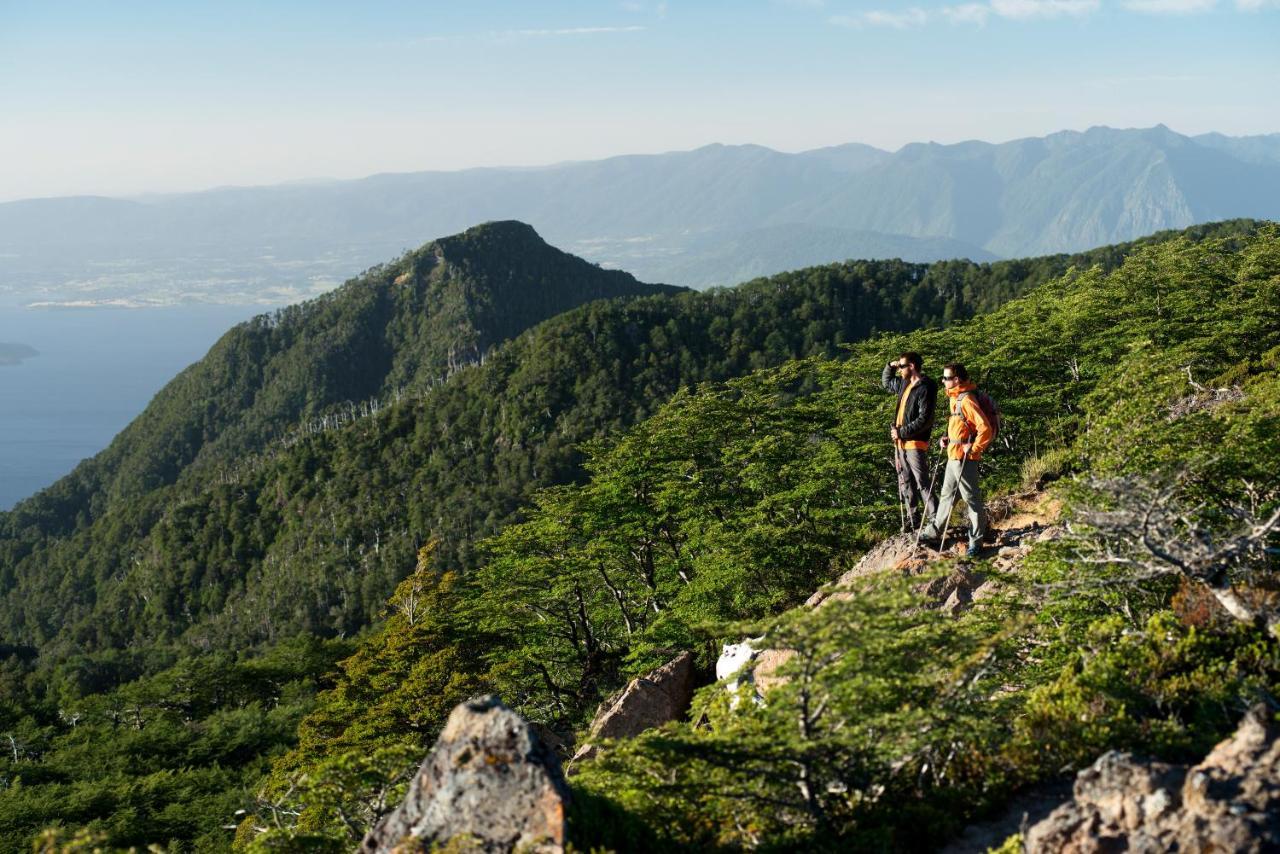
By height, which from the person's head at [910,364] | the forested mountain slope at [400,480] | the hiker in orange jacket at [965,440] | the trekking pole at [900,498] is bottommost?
the forested mountain slope at [400,480]

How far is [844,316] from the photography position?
126m

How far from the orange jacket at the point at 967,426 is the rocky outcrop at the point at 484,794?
279 inches

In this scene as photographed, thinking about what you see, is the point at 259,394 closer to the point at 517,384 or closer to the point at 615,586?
the point at 517,384

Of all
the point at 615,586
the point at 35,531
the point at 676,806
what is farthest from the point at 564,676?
the point at 35,531


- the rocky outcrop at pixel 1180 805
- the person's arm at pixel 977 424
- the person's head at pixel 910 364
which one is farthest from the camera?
the person's head at pixel 910 364

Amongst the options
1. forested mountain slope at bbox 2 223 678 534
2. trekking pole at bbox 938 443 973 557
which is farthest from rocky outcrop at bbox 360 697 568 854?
forested mountain slope at bbox 2 223 678 534

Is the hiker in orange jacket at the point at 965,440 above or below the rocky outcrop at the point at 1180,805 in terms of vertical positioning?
above

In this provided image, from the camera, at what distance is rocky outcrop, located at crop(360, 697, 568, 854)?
6223 mm

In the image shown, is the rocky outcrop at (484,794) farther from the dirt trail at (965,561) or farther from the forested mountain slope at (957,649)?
the dirt trail at (965,561)

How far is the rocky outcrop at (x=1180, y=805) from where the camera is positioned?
503cm

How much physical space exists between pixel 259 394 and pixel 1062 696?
616 ft

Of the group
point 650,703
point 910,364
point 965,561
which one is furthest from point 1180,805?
point 650,703

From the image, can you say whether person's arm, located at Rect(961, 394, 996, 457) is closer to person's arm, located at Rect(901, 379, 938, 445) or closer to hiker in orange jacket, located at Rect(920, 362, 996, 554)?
hiker in orange jacket, located at Rect(920, 362, 996, 554)

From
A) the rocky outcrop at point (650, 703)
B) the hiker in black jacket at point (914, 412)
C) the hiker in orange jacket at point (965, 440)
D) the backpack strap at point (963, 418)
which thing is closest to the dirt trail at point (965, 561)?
the hiker in orange jacket at point (965, 440)
